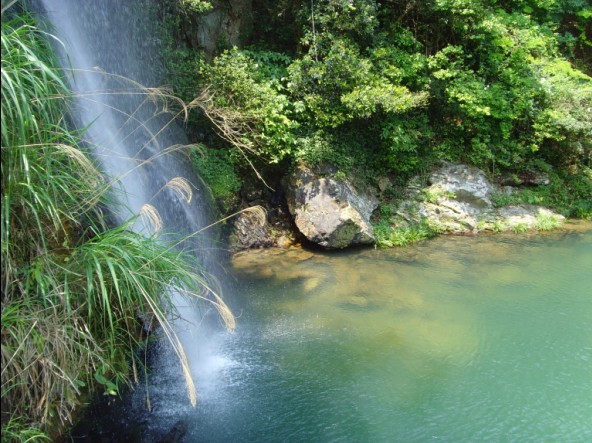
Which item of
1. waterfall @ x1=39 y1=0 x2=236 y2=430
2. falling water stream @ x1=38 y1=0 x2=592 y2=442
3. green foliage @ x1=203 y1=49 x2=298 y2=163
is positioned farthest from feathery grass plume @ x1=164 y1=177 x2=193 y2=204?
green foliage @ x1=203 y1=49 x2=298 y2=163

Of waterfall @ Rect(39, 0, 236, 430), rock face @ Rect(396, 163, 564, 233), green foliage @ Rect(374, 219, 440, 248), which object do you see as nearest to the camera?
waterfall @ Rect(39, 0, 236, 430)

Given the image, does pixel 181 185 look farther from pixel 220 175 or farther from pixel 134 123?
pixel 220 175

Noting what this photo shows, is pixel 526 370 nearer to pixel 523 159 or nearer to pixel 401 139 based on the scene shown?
pixel 401 139

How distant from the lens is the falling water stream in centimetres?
393

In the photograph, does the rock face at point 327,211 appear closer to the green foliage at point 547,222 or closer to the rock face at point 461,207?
the rock face at point 461,207

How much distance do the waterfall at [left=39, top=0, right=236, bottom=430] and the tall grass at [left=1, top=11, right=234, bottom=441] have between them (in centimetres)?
134

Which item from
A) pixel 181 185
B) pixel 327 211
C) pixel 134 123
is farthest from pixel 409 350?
pixel 134 123

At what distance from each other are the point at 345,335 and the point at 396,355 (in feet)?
2.02

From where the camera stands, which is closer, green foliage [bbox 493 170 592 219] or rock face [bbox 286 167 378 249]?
rock face [bbox 286 167 378 249]

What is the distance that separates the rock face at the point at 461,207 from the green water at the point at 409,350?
46.4 inches

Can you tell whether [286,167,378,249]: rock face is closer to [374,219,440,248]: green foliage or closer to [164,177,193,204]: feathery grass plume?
[374,219,440,248]: green foliage

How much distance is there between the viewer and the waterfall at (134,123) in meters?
4.97

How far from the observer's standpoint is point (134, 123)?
636cm

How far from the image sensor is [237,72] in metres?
7.18
